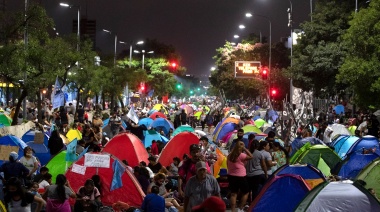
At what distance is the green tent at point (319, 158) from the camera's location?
1986 centimetres

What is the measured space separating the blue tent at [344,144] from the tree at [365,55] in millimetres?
5667

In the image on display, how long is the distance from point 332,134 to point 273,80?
41132 mm

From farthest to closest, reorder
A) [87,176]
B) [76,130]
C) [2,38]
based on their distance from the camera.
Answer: [76,130]
[2,38]
[87,176]

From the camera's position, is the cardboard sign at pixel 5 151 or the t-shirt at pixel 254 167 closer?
the t-shirt at pixel 254 167

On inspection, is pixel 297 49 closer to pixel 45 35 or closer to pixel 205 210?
pixel 45 35

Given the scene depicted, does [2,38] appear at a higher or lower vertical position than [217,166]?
higher

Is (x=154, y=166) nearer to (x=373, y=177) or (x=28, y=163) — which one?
(x=28, y=163)

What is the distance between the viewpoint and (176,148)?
23125 millimetres

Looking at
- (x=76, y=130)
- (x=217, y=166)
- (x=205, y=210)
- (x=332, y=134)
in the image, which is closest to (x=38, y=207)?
(x=205, y=210)

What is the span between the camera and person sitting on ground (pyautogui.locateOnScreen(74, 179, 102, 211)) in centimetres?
1320

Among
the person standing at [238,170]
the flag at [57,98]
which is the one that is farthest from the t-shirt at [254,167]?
the flag at [57,98]

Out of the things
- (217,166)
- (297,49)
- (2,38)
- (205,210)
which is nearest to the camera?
(205,210)

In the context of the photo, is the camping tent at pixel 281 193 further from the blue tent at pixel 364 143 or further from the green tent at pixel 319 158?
the blue tent at pixel 364 143

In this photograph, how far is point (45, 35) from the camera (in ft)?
88.1
